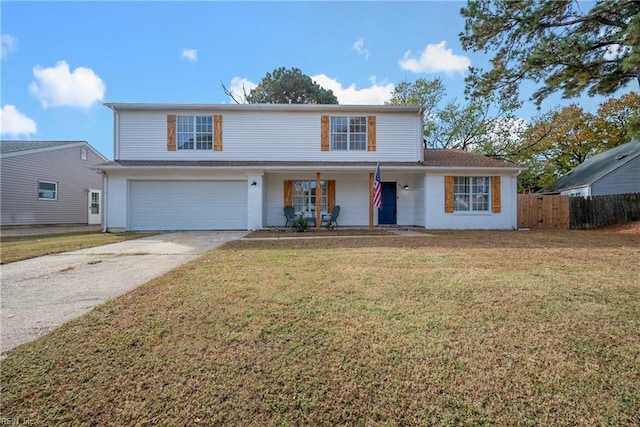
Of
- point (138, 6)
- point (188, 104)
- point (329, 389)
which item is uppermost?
point (138, 6)

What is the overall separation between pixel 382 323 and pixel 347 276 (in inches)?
64.8

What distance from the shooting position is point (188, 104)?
1190 centimetres

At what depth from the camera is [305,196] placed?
1328cm

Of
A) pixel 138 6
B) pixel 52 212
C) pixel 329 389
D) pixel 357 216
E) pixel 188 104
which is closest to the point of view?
pixel 329 389

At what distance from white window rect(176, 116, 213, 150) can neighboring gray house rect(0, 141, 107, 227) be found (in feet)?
16.0

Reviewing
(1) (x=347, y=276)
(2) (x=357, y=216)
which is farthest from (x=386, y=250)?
(2) (x=357, y=216)

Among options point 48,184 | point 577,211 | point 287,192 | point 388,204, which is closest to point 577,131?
point 577,211

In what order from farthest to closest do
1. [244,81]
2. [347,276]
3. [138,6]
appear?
[244,81] < [138,6] < [347,276]

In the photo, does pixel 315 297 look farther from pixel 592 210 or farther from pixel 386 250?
pixel 592 210

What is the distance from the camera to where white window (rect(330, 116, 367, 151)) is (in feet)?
41.3

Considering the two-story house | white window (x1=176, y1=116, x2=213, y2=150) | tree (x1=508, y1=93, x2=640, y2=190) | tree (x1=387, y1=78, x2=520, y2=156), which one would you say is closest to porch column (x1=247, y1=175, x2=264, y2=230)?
the two-story house

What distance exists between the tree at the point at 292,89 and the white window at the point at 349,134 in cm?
1173

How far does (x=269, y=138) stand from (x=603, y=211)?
16.2 meters

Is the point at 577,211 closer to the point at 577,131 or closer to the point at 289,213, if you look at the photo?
the point at 289,213
